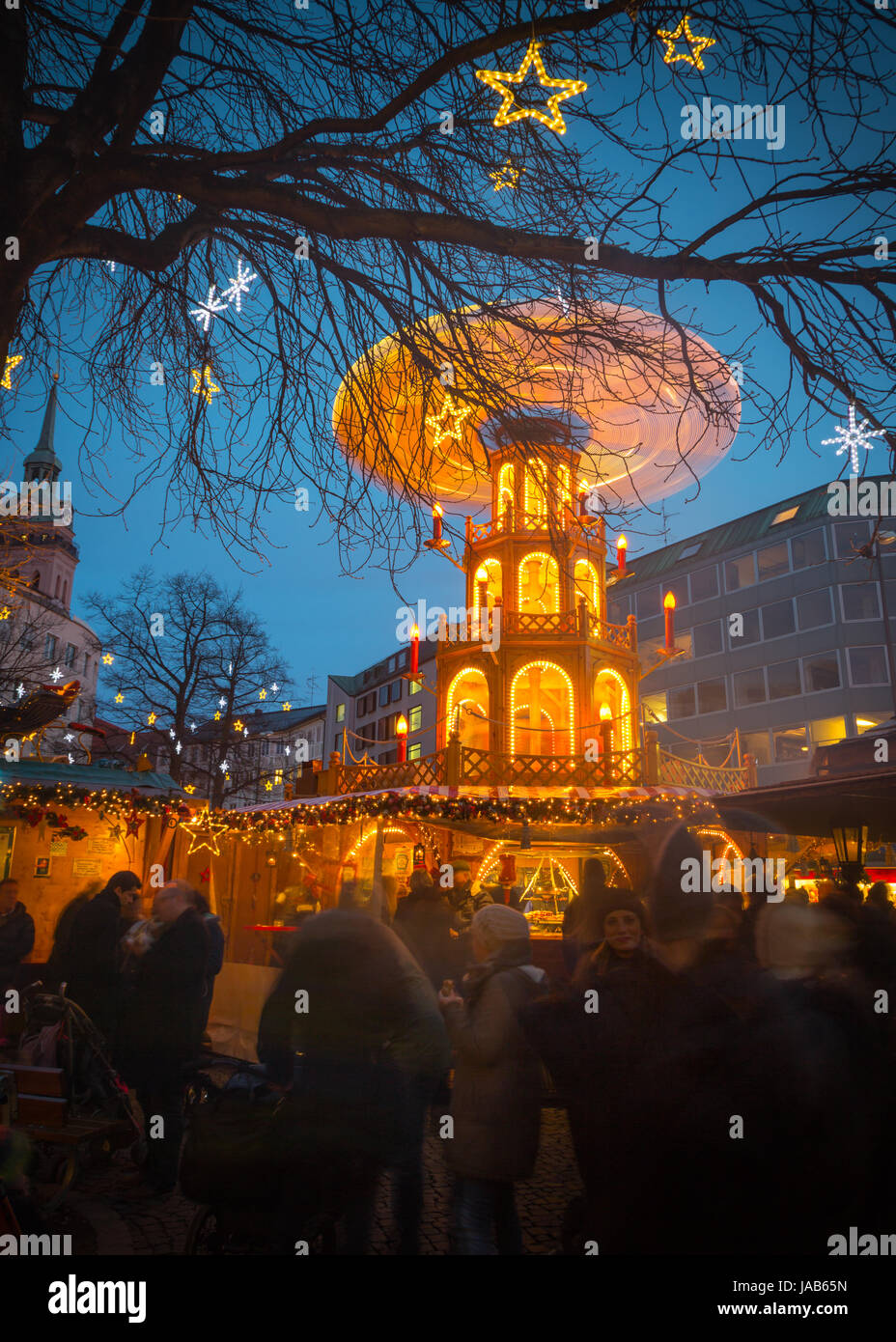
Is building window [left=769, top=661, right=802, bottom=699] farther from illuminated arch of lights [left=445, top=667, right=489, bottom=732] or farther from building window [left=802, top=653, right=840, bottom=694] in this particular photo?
illuminated arch of lights [left=445, top=667, right=489, bottom=732]

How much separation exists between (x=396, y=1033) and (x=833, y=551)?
3491 centimetres

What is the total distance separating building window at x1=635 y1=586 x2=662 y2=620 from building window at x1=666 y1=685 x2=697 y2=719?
14.9 ft

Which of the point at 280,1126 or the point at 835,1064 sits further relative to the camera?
the point at 280,1126

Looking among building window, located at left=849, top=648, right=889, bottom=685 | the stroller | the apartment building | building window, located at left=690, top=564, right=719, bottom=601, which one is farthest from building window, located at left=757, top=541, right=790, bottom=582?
the stroller

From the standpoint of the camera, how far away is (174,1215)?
212 inches

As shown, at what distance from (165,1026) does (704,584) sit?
38.0 meters

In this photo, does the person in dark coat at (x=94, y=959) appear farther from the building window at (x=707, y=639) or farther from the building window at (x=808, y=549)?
the building window at (x=707, y=639)

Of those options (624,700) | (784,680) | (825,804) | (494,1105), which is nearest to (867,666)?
(784,680)

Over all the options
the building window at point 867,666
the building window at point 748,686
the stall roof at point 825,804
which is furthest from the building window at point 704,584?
the stall roof at point 825,804

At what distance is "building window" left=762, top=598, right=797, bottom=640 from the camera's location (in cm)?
3519

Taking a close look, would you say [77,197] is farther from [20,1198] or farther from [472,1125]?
[20,1198]
